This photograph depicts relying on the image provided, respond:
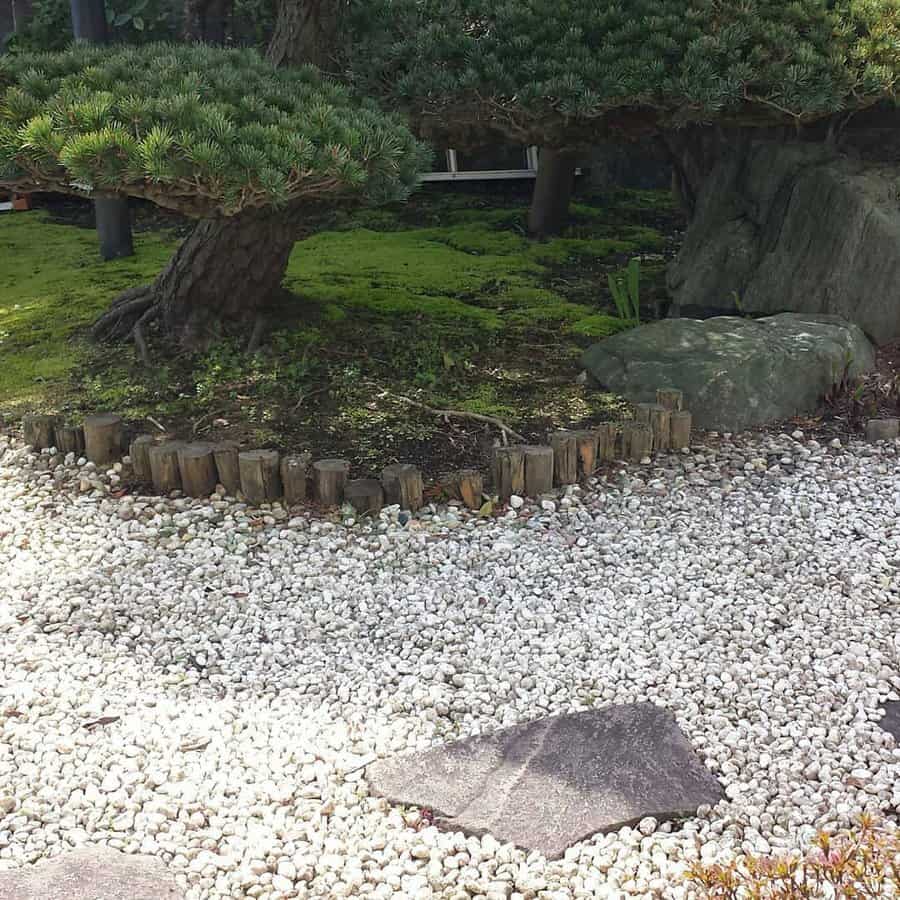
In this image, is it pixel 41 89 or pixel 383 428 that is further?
pixel 383 428

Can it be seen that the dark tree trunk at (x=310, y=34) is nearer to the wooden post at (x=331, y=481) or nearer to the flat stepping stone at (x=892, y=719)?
the wooden post at (x=331, y=481)

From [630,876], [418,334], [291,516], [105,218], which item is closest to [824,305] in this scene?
[418,334]

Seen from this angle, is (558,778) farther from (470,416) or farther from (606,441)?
(470,416)

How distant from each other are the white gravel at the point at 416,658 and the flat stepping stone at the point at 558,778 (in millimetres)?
46

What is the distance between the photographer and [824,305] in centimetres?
465

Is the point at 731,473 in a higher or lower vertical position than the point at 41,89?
lower

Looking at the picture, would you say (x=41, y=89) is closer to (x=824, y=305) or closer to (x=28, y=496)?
(x=28, y=496)

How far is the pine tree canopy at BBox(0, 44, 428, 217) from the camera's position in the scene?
9.38 ft

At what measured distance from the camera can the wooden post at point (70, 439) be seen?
3.81 m

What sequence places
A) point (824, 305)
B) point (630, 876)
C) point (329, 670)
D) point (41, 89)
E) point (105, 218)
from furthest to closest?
point (105, 218), point (824, 305), point (41, 89), point (329, 670), point (630, 876)

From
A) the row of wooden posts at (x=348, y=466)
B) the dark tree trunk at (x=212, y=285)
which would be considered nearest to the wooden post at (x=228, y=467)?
the row of wooden posts at (x=348, y=466)

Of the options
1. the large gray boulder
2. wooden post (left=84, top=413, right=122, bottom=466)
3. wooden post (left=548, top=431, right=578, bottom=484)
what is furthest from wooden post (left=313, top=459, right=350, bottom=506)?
the large gray boulder

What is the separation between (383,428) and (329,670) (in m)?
1.49

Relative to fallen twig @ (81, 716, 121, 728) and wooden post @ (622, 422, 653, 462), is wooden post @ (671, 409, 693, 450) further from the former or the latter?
fallen twig @ (81, 716, 121, 728)
